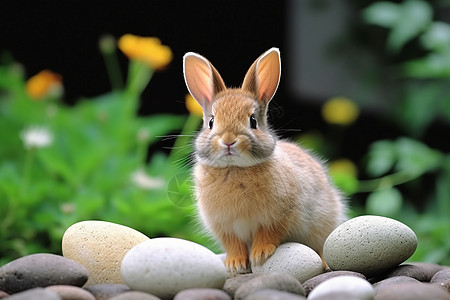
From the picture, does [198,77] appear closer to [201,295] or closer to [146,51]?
[201,295]

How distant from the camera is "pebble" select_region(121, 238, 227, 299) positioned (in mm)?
2621

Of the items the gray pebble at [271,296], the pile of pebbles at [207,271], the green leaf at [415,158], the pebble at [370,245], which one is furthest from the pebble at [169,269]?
the green leaf at [415,158]

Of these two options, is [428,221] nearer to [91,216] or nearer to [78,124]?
[91,216]

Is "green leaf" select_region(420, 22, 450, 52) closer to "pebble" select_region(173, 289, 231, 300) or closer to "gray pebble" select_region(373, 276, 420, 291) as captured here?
"gray pebble" select_region(373, 276, 420, 291)

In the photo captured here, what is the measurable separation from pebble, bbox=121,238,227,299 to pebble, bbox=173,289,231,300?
0.10 meters

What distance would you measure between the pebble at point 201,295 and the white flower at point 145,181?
79.3 inches

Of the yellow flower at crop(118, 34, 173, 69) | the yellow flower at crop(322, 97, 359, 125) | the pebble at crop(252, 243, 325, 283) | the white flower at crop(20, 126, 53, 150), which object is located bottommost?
the yellow flower at crop(322, 97, 359, 125)

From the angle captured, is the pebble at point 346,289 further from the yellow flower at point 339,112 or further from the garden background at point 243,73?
the yellow flower at point 339,112

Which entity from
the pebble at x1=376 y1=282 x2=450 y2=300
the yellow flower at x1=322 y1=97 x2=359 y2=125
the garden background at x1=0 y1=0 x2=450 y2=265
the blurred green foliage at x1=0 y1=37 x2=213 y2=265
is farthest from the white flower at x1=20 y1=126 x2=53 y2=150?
the yellow flower at x1=322 y1=97 x2=359 y2=125

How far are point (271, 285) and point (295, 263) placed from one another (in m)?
0.49

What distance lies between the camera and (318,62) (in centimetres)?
764

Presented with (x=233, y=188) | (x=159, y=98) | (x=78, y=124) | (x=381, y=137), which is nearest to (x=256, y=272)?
(x=233, y=188)

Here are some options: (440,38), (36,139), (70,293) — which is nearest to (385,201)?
(440,38)

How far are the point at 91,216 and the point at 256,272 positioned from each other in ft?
5.13
